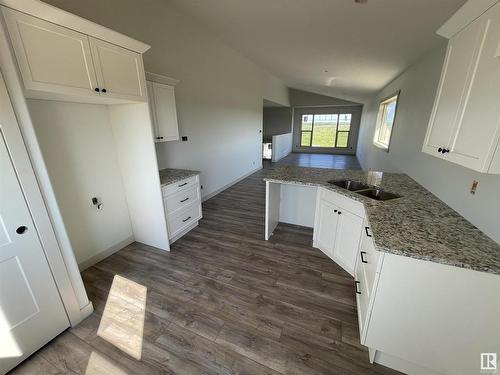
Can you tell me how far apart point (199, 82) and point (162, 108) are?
56.1 inches

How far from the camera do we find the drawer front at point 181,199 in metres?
2.75

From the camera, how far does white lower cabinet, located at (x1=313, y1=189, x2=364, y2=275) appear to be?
206 centimetres

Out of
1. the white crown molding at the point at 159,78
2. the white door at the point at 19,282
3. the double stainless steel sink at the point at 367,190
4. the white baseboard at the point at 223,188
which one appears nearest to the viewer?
the white door at the point at 19,282

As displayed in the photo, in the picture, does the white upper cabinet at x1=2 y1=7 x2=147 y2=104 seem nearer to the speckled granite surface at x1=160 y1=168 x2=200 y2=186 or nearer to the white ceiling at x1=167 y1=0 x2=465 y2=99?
the speckled granite surface at x1=160 y1=168 x2=200 y2=186

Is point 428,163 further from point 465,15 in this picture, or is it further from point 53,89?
point 53,89

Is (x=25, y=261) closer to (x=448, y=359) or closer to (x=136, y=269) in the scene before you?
(x=136, y=269)

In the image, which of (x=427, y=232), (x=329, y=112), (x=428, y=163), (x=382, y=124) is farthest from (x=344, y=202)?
(x=329, y=112)

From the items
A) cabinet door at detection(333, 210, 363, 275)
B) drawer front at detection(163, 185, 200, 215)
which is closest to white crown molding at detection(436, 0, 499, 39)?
cabinet door at detection(333, 210, 363, 275)

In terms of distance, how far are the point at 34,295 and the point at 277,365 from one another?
5.97 feet

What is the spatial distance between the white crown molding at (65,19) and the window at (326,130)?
10.4 metres

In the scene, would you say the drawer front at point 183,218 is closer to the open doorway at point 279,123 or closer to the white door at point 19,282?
the white door at point 19,282

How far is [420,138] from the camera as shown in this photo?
2574mm

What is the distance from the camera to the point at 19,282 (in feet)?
4.65

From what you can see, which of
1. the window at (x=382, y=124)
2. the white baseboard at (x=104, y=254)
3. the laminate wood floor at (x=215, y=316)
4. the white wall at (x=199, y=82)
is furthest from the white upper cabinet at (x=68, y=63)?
the window at (x=382, y=124)
